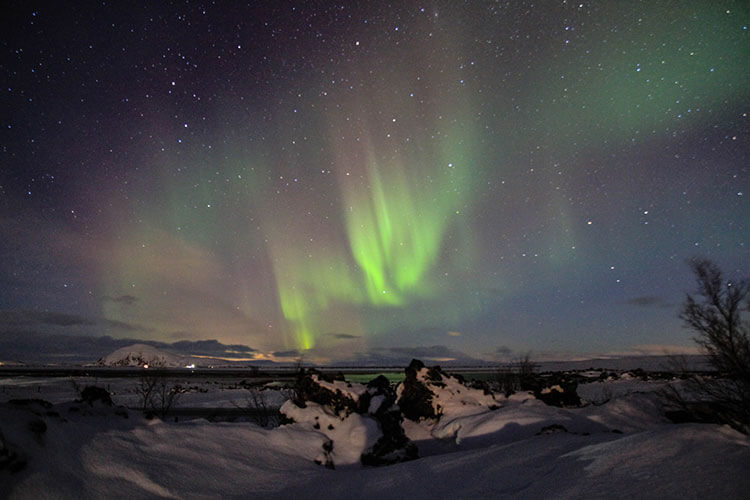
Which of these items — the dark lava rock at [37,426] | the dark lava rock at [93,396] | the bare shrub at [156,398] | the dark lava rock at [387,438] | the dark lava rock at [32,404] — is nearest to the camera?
the dark lava rock at [37,426]

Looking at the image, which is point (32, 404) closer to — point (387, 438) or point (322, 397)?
point (322, 397)

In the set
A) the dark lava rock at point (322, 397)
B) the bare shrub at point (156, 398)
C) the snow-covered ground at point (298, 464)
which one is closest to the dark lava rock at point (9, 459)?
the snow-covered ground at point (298, 464)

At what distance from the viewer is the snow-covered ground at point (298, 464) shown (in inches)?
129

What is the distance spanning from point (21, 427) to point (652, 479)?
6.28m

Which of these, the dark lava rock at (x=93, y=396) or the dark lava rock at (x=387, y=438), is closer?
the dark lava rock at (x=93, y=396)

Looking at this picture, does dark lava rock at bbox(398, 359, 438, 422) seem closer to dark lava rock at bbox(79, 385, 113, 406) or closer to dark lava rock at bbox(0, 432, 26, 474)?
dark lava rock at bbox(79, 385, 113, 406)

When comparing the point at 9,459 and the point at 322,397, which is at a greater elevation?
the point at 9,459

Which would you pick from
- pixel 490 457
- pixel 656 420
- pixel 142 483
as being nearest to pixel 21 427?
pixel 142 483

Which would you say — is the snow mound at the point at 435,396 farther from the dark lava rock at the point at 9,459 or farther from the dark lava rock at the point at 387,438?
the dark lava rock at the point at 9,459

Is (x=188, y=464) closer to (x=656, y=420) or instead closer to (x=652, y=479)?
(x=652, y=479)

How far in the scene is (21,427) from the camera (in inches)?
135

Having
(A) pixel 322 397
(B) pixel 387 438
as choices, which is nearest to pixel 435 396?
(B) pixel 387 438

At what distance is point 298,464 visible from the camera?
20.2 ft

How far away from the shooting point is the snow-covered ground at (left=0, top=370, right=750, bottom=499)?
328 centimetres
